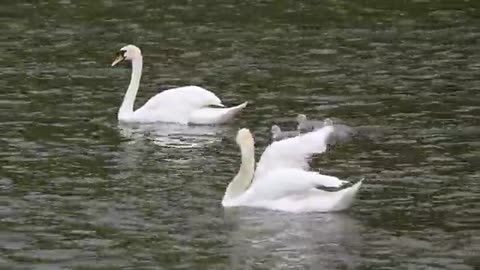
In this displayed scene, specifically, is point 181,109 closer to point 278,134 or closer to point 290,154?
point 278,134

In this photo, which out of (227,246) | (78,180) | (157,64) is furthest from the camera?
(157,64)

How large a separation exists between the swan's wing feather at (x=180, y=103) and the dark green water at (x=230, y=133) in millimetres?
279

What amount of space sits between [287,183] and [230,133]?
4.56m

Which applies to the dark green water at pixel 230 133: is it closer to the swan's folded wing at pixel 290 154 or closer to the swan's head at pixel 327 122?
the swan's head at pixel 327 122

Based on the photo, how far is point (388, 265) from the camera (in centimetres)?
1232

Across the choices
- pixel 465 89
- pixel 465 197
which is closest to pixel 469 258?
pixel 465 197

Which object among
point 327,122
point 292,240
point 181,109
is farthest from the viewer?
point 181,109

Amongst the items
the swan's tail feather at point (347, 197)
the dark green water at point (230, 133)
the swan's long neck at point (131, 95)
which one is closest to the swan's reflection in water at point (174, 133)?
the dark green water at point (230, 133)

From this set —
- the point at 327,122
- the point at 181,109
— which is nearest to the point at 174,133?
the point at 181,109

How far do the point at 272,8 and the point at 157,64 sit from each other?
6996 mm

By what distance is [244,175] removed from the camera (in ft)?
49.3

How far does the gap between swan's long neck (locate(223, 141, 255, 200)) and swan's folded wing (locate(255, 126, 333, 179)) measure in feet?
0.51

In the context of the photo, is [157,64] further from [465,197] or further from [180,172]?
[465,197]

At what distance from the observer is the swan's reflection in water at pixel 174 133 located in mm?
18422
